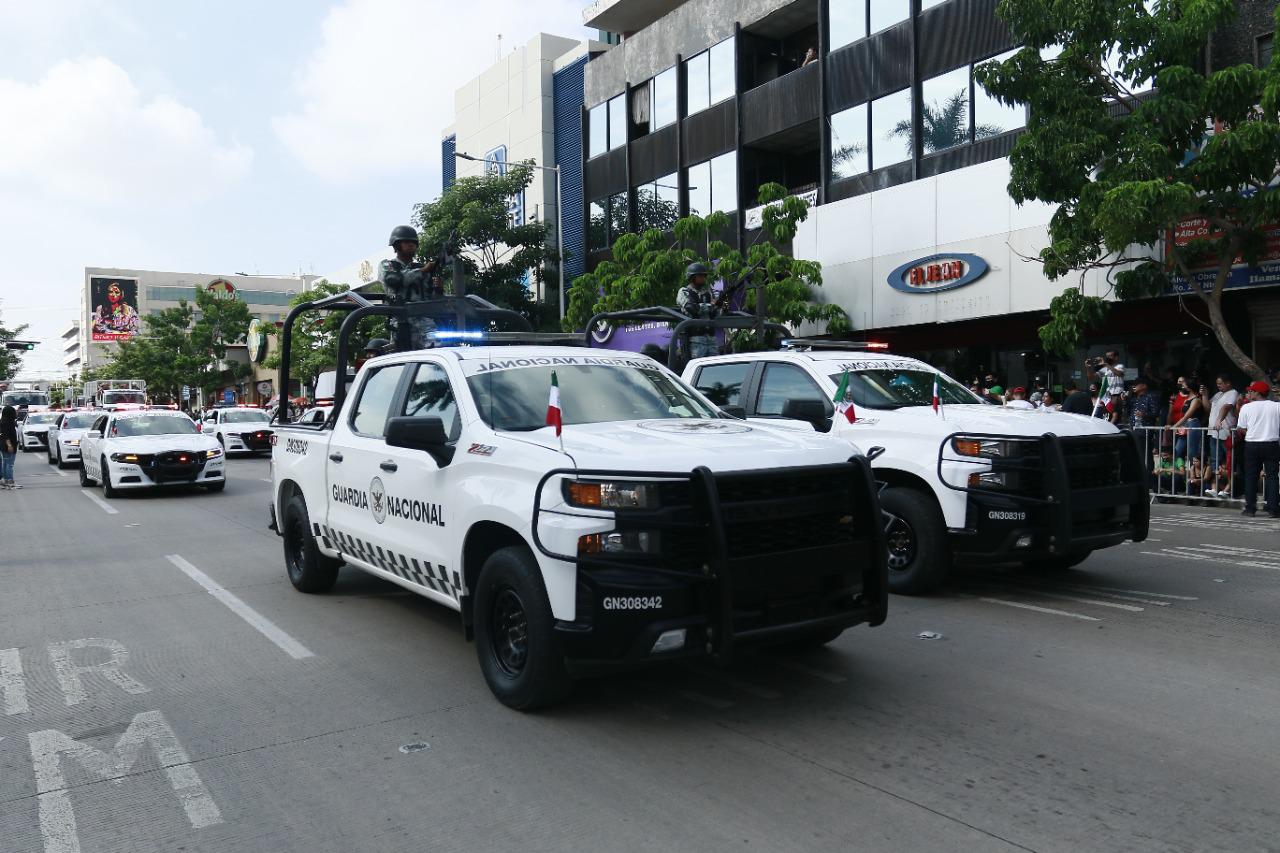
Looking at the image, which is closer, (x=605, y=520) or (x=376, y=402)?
(x=605, y=520)

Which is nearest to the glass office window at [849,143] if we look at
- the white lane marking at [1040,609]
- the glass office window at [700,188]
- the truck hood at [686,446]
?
the glass office window at [700,188]

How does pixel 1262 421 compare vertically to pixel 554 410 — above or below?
below

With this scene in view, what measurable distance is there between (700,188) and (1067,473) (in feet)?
74.4

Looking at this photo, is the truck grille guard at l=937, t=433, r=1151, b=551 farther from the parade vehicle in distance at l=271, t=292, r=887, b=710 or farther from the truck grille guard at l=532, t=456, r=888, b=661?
the truck grille guard at l=532, t=456, r=888, b=661

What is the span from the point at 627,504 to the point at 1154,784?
7.91 ft

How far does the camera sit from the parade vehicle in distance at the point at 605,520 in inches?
172

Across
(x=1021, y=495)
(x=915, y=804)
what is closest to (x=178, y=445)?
(x=1021, y=495)

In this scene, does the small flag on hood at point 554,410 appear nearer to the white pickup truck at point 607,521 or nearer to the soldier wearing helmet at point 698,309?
the white pickup truck at point 607,521

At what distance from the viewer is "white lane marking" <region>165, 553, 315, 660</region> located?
6270mm

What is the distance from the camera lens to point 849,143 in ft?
78.1

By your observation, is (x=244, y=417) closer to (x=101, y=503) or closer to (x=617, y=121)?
(x=101, y=503)

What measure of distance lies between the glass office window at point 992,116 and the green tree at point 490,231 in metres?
15.7

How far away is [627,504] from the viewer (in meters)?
4.43

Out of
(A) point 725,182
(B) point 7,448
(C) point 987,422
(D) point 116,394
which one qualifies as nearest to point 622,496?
(C) point 987,422
